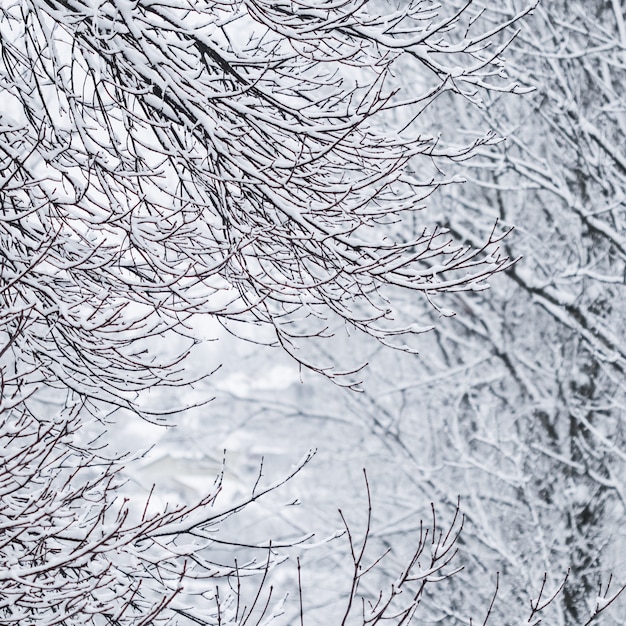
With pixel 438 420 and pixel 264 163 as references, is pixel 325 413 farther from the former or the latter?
pixel 264 163

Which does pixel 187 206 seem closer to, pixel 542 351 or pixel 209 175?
pixel 209 175

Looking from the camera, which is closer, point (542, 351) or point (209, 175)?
point (209, 175)

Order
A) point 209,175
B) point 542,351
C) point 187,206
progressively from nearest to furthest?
point 209,175, point 187,206, point 542,351

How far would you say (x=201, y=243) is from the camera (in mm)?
3738

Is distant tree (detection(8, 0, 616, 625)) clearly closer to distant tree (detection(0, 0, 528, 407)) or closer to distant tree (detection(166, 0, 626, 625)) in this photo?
distant tree (detection(0, 0, 528, 407))

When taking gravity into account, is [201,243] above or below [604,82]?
below

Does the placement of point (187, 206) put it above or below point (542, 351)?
below

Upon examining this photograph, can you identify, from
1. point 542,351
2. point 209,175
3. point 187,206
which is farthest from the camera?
point 542,351

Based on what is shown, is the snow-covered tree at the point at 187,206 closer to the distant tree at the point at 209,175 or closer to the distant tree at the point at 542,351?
the distant tree at the point at 209,175

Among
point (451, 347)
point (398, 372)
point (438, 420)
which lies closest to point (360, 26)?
point (451, 347)

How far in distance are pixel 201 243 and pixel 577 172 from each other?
16.1 ft

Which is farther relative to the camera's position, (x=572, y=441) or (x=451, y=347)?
(x=451, y=347)

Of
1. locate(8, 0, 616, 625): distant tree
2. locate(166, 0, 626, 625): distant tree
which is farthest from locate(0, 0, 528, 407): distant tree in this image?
locate(166, 0, 626, 625): distant tree

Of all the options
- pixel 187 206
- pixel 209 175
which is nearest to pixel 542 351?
pixel 187 206
